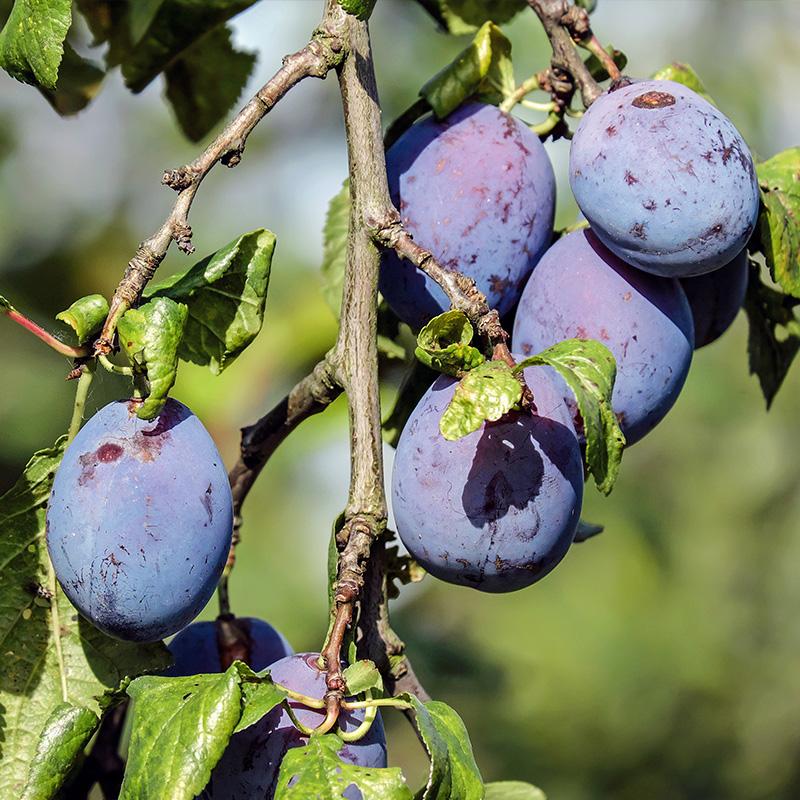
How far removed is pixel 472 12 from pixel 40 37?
57 cm

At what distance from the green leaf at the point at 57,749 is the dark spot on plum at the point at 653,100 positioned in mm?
673

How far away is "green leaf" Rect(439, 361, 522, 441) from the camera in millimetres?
815

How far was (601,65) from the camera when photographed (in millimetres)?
1185

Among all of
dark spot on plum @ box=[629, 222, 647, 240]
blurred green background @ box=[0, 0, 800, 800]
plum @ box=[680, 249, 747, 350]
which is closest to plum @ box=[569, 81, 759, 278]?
dark spot on plum @ box=[629, 222, 647, 240]

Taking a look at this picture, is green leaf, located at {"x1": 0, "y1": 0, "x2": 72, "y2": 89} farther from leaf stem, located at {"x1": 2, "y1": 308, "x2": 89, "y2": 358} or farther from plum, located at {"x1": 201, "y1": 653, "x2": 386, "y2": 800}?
plum, located at {"x1": 201, "y1": 653, "x2": 386, "y2": 800}

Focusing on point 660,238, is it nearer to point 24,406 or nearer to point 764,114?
point 24,406

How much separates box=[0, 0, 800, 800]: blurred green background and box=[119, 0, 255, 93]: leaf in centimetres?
97

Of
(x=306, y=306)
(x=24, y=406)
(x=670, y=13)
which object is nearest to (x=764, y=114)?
(x=670, y=13)

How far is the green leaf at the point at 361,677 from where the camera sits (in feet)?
2.70

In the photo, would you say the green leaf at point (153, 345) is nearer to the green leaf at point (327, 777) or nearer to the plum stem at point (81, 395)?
the plum stem at point (81, 395)

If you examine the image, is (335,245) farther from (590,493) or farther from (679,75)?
(590,493)

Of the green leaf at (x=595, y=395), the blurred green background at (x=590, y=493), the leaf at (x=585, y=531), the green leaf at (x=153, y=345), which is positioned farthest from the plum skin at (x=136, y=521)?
the blurred green background at (x=590, y=493)

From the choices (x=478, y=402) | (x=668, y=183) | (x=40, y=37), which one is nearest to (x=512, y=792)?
(x=478, y=402)

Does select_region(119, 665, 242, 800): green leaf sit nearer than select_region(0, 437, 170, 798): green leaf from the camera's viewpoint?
Yes
